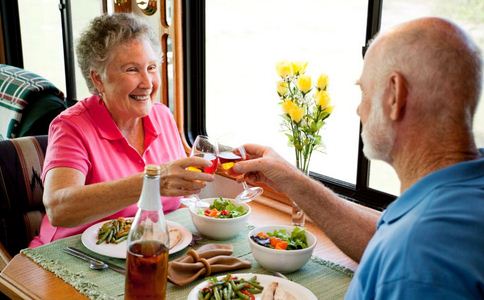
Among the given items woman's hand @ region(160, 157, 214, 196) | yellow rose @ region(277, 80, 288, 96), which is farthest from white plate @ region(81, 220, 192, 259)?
yellow rose @ region(277, 80, 288, 96)

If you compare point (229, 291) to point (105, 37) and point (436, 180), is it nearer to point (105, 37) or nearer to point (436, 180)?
point (436, 180)

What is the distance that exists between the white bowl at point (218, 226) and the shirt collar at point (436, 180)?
0.77 m

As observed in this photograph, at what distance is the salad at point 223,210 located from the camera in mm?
1825

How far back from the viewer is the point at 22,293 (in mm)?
1501

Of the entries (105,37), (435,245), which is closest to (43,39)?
(105,37)

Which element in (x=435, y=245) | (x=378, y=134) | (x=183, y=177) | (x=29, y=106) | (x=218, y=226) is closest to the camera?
(x=435, y=245)

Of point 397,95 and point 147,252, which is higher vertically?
point 397,95

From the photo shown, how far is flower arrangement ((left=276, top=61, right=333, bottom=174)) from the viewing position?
1920 mm

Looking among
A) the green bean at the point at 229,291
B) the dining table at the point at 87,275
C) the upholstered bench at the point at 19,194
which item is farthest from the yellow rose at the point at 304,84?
the upholstered bench at the point at 19,194

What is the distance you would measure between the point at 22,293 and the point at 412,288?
1.05m

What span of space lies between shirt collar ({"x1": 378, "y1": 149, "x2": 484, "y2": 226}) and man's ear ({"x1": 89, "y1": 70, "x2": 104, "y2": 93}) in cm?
135

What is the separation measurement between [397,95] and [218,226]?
2.83 ft

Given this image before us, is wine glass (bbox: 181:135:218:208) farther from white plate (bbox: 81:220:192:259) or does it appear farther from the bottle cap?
the bottle cap

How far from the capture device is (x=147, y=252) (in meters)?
1.34
